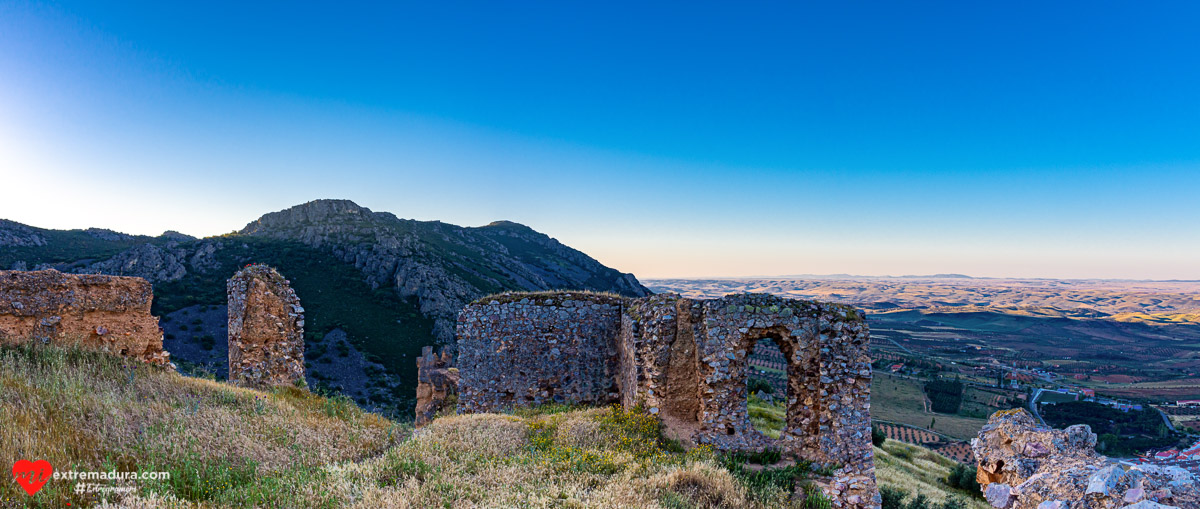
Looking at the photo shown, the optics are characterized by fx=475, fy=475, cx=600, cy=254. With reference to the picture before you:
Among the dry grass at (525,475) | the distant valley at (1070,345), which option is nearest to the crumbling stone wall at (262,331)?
the dry grass at (525,475)

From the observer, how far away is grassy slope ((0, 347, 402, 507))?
5227 millimetres

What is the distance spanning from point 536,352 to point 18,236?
72.8 metres

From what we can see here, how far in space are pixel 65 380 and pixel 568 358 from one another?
30.7 feet

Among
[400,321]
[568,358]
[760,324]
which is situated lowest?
[400,321]

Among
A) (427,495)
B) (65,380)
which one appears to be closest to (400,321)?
(65,380)

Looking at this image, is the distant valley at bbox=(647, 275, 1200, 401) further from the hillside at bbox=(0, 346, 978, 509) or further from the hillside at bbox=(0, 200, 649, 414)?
the hillside at bbox=(0, 346, 978, 509)

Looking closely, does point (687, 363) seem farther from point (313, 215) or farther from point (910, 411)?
point (313, 215)

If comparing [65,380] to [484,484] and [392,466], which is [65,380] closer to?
[392,466]

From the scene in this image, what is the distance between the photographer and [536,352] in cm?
1302

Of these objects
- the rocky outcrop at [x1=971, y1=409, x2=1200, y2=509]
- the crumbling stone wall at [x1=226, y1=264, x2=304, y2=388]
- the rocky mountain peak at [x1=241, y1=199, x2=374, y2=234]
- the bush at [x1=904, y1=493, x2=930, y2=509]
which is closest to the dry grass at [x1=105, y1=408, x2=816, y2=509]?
the rocky outcrop at [x1=971, y1=409, x2=1200, y2=509]

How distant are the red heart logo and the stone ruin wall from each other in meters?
8.51

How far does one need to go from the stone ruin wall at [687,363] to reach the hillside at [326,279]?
29.1m

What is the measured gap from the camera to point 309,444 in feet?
23.4

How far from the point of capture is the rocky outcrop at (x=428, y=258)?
199ft
